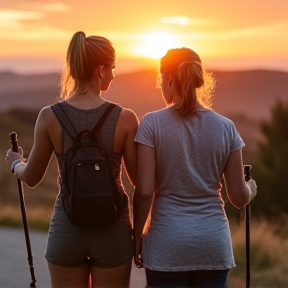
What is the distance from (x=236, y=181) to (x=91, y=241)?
667mm

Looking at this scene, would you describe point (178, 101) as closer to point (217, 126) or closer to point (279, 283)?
point (217, 126)

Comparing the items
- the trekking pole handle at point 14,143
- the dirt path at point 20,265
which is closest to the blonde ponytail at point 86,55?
the trekking pole handle at point 14,143

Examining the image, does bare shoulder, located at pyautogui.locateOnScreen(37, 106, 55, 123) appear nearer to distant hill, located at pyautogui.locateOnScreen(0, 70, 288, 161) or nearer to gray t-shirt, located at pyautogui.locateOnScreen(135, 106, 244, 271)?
gray t-shirt, located at pyautogui.locateOnScreen(135, 106, 244, 271)

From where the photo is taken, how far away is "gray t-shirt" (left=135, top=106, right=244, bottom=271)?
3.39 m

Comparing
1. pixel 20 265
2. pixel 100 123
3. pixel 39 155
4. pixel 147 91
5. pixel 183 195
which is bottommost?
pixel 147 91

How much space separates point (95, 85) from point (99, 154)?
0.30m

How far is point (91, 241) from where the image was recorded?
3.48m

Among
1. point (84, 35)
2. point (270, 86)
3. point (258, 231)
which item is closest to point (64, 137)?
point (84, 35)

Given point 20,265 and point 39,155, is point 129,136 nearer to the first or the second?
point 39,155

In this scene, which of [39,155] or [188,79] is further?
[39,155]

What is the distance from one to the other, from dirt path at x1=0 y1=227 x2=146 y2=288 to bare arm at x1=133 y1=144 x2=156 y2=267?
3081mm

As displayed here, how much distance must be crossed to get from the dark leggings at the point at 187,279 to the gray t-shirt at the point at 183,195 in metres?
0.03

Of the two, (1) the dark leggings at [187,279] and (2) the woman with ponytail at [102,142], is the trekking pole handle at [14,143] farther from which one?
(1) the dark leggings at [187,279]

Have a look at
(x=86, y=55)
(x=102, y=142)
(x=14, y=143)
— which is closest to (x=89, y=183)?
(x=102, y=142)
